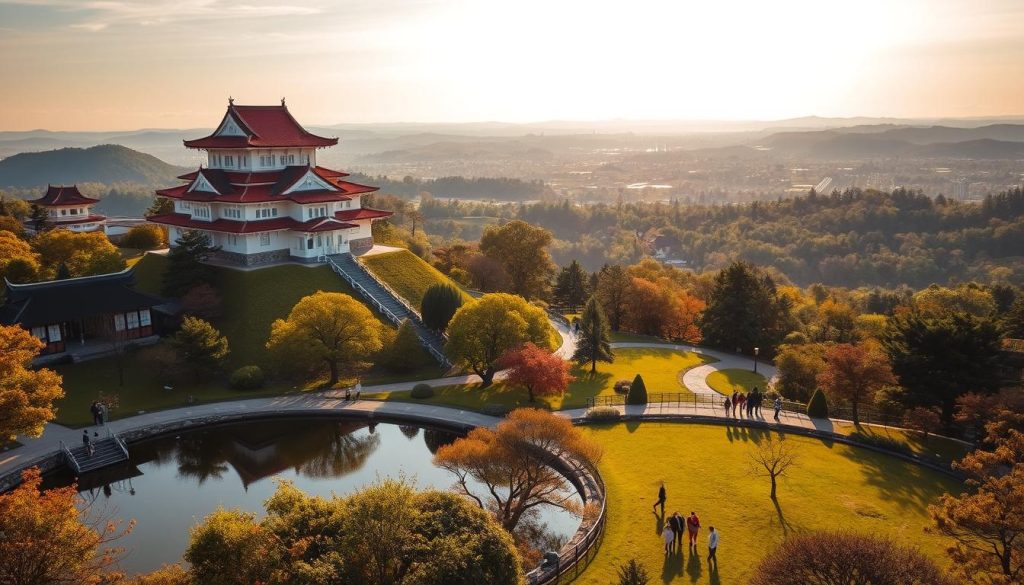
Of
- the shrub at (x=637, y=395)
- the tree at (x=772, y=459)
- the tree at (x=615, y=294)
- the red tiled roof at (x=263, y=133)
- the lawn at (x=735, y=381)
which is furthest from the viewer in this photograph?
the tree at (x=615, y=294)

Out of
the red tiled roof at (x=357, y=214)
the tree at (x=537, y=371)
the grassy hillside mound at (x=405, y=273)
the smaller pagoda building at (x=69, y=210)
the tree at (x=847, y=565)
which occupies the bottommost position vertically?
the tree at (x=537, y=371)

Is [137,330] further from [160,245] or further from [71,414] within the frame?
[160,245]

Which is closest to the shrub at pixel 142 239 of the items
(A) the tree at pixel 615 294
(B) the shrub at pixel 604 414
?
(A) the tree at pixel 615 294

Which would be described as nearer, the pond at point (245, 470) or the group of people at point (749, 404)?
the pond at point (245, 470)

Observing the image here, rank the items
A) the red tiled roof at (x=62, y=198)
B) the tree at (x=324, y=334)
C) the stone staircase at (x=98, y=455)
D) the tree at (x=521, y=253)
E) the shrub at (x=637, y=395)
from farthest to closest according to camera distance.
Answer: the red tiled roof at (x=62, y=198), the tree at (x=521, y=253), the tree at (x=324, y=334), the shrub at (x=637, y=395), the stone staircase at (x=98, y=455)

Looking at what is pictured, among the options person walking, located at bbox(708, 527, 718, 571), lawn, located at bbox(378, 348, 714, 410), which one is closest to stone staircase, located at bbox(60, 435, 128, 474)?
lawn, located at bbox(378, 348, 714, 410)

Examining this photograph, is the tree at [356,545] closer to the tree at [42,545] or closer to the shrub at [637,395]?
the tree at [42,545]

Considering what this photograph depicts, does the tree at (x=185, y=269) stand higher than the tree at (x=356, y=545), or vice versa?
the tree at (x=185, y=269)
